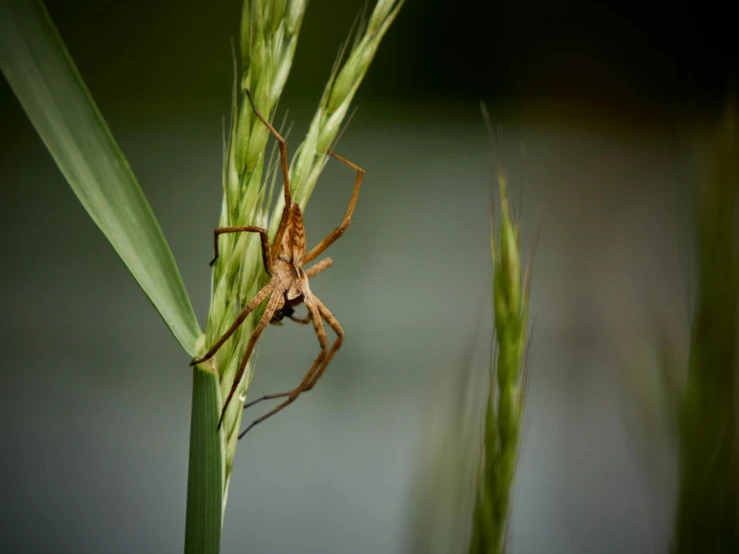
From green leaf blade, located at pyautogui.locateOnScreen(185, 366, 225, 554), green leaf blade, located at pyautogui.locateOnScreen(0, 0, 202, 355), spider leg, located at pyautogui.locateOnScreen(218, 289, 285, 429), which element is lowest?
green leaf blade, located at pyautogui.locateOnScreen(185, 366, 225, 554)

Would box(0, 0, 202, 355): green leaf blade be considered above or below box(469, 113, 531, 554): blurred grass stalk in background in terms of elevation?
above

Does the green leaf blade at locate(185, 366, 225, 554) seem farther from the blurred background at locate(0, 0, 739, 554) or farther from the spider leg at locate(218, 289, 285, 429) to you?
the blurred background at locate(0, 0, 739, 554)

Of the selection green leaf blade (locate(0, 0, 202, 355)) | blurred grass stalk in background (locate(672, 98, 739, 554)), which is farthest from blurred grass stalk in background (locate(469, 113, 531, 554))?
green leaf blade (locate(0, 0, 202, 355))

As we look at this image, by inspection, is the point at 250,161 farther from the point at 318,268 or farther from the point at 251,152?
the point at 318,268

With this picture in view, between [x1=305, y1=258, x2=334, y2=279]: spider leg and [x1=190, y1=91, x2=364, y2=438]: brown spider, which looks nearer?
[x1=190, y1=91, x2=364, y2=438]: brown spider

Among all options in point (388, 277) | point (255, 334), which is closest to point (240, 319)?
point (255, 334)

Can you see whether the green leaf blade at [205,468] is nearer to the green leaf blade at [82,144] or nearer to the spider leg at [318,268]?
the green leaf blade at [82,144]
